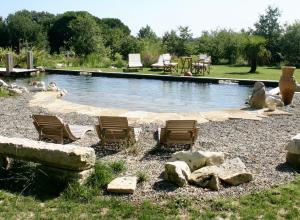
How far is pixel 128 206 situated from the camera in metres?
4.14

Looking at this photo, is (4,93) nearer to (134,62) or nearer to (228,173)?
(228,173)

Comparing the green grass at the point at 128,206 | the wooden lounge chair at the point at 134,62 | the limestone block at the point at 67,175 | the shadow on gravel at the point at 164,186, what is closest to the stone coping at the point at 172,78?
the wooden lounge chair at the point at 134,62

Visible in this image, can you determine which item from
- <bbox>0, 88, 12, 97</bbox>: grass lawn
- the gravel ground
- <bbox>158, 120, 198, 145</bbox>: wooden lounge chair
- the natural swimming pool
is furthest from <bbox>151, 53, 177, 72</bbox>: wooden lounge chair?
<bbox>158, 120, 198, 145</bbox>: wooden lounge chair

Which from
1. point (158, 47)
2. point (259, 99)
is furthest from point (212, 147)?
point (158, 47)

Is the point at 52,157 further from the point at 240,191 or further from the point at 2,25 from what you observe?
the point at 2,25

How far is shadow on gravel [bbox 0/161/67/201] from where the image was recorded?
15.0 ft

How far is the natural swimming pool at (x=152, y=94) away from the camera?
1127 cm

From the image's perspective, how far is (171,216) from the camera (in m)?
3.92

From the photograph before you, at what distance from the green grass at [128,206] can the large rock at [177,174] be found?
0.38 meters

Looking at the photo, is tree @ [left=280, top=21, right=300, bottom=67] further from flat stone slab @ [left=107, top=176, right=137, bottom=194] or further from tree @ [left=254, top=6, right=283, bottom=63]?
flat stone slab @ [left=107, top=176, right=137, bottom=194]

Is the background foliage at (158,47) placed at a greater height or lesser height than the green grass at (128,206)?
greater

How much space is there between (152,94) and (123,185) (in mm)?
9042

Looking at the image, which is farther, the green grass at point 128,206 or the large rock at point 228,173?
the large rock at point 228,173

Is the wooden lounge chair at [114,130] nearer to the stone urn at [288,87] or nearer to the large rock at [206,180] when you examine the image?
the large rock at [206,180]
